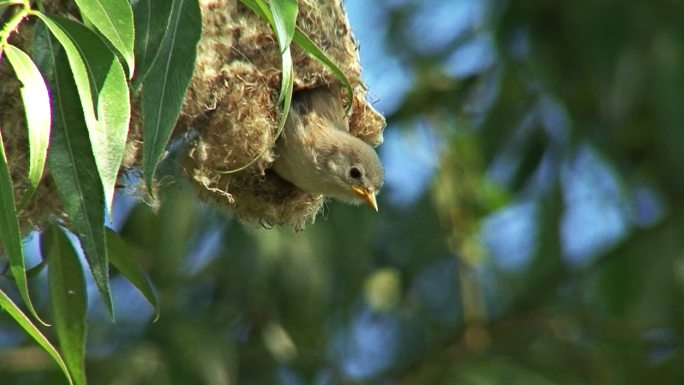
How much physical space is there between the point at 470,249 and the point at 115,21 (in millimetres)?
4846

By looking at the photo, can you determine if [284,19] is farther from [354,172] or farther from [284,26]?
[354,172]

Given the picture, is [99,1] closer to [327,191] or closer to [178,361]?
[327,191]

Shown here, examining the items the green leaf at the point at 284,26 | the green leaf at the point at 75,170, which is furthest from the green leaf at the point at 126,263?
the green leaf at the point at 284,26

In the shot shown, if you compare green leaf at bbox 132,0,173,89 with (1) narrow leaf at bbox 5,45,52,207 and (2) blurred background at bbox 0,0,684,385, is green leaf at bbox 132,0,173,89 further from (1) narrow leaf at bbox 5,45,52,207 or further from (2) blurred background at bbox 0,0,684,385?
(2) blurred background at bbox 0,0,684,385

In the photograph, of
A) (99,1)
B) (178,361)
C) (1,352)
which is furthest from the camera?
(1,352)

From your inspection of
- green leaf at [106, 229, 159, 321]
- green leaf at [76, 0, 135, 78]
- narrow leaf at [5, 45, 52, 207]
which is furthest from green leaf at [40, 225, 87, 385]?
green leaf at [76, 0, 135, 78]

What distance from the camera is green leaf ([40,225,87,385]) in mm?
3262

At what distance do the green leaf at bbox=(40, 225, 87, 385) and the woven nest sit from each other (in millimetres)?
126

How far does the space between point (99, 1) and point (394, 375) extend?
16.2 ft

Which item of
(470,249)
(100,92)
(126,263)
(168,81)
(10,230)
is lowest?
(10,230)

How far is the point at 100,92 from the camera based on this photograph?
101 inches

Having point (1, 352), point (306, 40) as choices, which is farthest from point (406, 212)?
point (306, 40)

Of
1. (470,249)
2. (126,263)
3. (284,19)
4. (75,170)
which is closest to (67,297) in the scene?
(126,263)

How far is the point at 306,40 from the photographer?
2.78 meters
